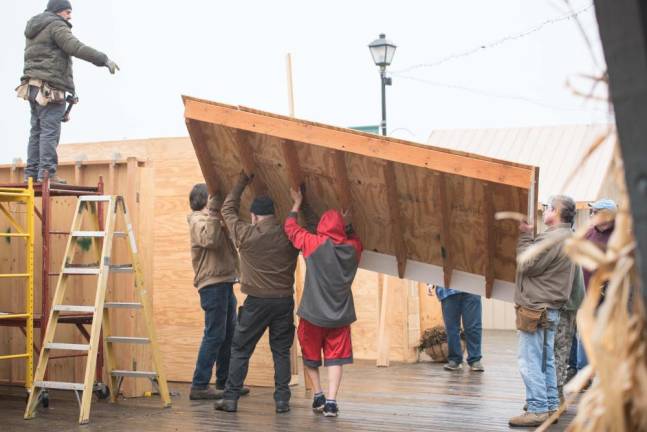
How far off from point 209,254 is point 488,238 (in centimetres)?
295

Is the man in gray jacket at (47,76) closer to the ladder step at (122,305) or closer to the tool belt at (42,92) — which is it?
the tool belt at (42,92)

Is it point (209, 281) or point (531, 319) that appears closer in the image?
point (531, 319)

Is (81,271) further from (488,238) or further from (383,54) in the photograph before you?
(383,54)

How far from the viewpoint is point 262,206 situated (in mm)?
8117

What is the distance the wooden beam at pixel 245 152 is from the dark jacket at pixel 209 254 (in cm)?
87

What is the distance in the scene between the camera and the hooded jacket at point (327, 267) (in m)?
7.91

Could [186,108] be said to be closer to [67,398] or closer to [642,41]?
[67,398]

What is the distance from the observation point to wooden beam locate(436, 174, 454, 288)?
717cm

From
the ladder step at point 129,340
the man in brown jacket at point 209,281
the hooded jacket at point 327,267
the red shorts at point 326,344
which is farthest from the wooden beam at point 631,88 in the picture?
the man in brown jacket at point 209,281

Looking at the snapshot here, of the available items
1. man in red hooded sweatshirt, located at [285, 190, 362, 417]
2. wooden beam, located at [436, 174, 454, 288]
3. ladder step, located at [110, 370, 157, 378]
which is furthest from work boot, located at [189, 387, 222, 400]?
wooden beam, located at [436, 174, 454, 288]

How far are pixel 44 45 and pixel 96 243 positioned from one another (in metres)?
1.93

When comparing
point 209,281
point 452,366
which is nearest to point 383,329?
point 452,366

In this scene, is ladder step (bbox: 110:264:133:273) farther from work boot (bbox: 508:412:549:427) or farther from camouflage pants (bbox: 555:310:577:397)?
camouflage pants (bbox: 555:310:577:397)

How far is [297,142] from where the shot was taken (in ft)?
24.6
